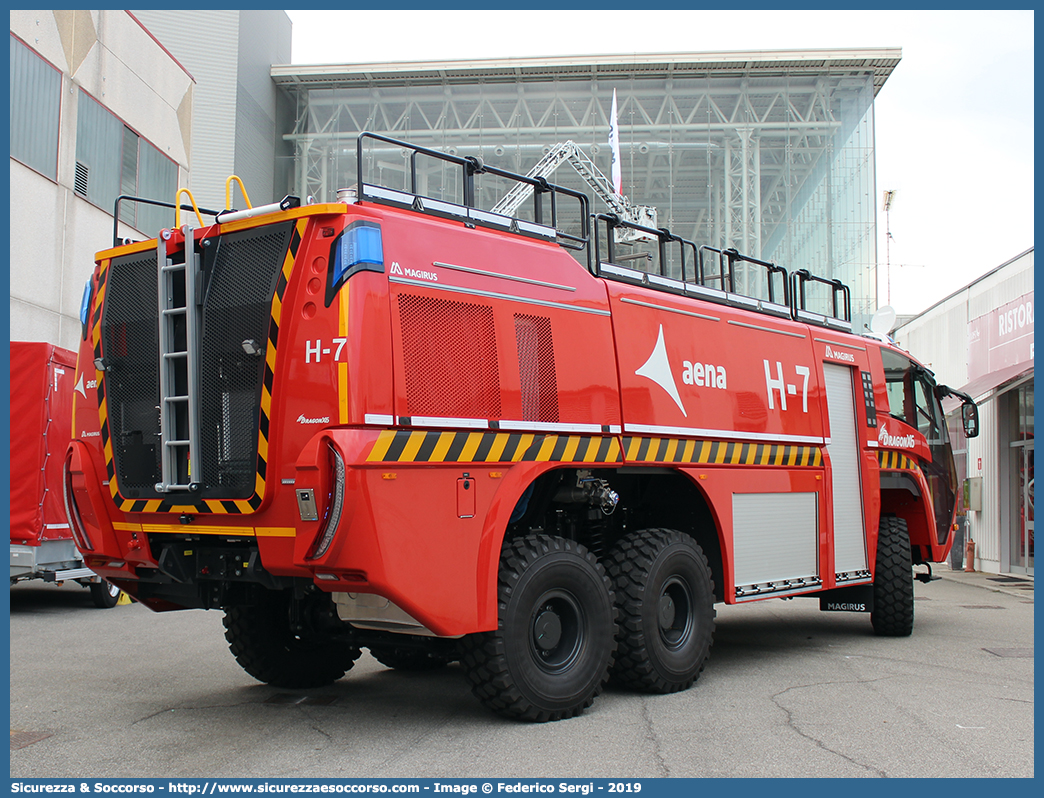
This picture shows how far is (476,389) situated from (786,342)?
418 cm

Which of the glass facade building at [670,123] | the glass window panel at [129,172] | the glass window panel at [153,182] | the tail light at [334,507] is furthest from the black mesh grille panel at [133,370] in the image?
the glass facade building at [670,123]

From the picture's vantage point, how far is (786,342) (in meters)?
9.22

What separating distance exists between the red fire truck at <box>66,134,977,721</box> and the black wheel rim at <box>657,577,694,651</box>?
2 cm

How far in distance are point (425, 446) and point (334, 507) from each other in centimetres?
66

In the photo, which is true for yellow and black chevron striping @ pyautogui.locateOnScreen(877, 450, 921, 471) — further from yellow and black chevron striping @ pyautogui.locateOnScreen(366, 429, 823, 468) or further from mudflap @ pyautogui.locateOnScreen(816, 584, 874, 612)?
yellow and black chevron striping @ pyautogui.locateOnScreen(366, 429, 823, 468)

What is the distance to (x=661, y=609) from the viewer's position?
7371mm

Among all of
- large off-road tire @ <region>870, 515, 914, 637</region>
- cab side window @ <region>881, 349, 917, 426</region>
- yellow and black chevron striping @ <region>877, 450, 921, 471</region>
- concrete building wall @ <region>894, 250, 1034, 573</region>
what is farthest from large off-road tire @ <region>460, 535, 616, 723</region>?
concrete building wall @ <region>894, 250, 1034, 573</region>

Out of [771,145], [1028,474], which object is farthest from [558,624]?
[771,145]

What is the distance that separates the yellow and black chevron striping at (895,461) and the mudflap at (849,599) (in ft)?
4.23

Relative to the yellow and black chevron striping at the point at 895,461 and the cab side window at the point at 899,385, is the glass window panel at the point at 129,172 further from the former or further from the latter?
the yellow and black chevron striping at the point at 895,461

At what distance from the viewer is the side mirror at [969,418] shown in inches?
461

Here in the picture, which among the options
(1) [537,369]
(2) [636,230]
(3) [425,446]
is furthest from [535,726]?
(2) [636,230]

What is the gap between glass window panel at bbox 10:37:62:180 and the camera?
16703mm
